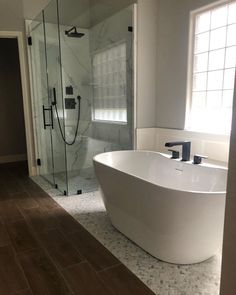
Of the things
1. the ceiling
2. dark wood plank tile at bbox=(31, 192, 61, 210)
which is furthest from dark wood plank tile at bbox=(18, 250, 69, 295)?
the ceiling

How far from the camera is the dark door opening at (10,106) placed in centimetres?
474

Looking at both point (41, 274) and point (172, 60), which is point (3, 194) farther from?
point (172, 60)

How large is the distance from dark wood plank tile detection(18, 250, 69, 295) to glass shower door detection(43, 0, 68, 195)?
53.7 inches

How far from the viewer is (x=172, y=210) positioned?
1.62 meters

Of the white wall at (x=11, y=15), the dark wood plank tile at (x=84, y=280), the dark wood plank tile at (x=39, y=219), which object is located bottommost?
the dark wood plank tile at (x=39, y=219)

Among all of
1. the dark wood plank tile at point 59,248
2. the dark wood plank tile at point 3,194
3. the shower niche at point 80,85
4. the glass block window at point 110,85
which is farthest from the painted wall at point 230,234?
the dark wood plank tile at point 3,194

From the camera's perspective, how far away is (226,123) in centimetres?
246

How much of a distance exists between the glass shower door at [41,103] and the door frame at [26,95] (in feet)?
0.25

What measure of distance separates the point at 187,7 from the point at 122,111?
147cm

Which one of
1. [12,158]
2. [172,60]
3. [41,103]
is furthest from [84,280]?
[12,158]

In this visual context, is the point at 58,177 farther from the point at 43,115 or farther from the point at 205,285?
the point at 205,285

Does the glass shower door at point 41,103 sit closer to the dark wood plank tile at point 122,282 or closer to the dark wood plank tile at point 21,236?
the dark wood plank tile at point 21,236

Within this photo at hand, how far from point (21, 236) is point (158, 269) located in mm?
1238

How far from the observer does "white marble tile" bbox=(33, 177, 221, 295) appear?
156 centimetres
